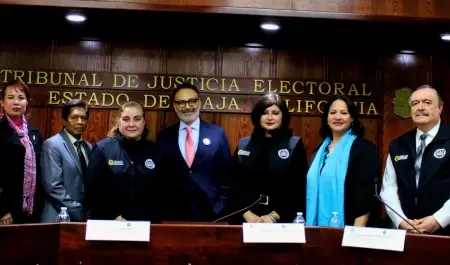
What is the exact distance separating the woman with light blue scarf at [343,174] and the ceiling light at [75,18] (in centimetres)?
212

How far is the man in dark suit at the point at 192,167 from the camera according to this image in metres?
4.04

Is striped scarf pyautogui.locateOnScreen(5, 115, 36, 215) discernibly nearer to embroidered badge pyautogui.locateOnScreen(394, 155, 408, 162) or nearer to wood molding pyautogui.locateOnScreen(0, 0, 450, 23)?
wood molding pyautogui.locateOnScreen(0, 0, 450, 23)

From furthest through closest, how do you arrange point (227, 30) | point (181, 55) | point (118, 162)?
point (181, 55), point (227, 30), point (118, 162)

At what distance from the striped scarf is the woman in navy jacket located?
1.31 feet

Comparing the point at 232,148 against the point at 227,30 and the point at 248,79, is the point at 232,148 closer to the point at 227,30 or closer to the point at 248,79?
the point at 248,79

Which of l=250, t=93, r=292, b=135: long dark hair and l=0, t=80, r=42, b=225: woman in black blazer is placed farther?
l=250, t=93, r=292, b=135: long dark hair

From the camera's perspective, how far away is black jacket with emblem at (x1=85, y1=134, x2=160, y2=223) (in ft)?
12.5

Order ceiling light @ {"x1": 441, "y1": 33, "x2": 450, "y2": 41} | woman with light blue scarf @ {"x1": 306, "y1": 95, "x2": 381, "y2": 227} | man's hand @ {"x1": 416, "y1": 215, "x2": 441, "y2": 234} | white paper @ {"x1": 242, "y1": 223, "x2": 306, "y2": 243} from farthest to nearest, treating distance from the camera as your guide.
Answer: ceiling light @ {"x1": 441, "y1": 33, "x2": 450, "y2": 41}, woman with light blue scarf @ {"x1": 306, "y1": 95, "x2": 381, "y2": 227}, man's hand @ {"x1": 416, "y1": 215, "x2": 441, "y2": 234}, white paper @ {"x1": 242, "y1": 223, "x2": 306, "y2": 243}

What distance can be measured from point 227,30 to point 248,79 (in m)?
0.54

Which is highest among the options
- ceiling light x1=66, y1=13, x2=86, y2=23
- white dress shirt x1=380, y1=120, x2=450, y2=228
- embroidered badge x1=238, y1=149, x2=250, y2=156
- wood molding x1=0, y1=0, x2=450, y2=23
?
wood molding x1=0, y1=0, x2=450, y2=23

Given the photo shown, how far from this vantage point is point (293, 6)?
4430 mm

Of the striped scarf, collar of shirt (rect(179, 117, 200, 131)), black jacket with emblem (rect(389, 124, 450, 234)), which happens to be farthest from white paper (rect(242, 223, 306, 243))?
the striped scarf

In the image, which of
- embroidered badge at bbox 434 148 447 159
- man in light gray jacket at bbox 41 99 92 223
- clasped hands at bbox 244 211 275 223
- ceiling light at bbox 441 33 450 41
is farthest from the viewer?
ceiling light at bbox 441 33 450 41

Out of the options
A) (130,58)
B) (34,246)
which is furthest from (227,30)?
(34,246)
